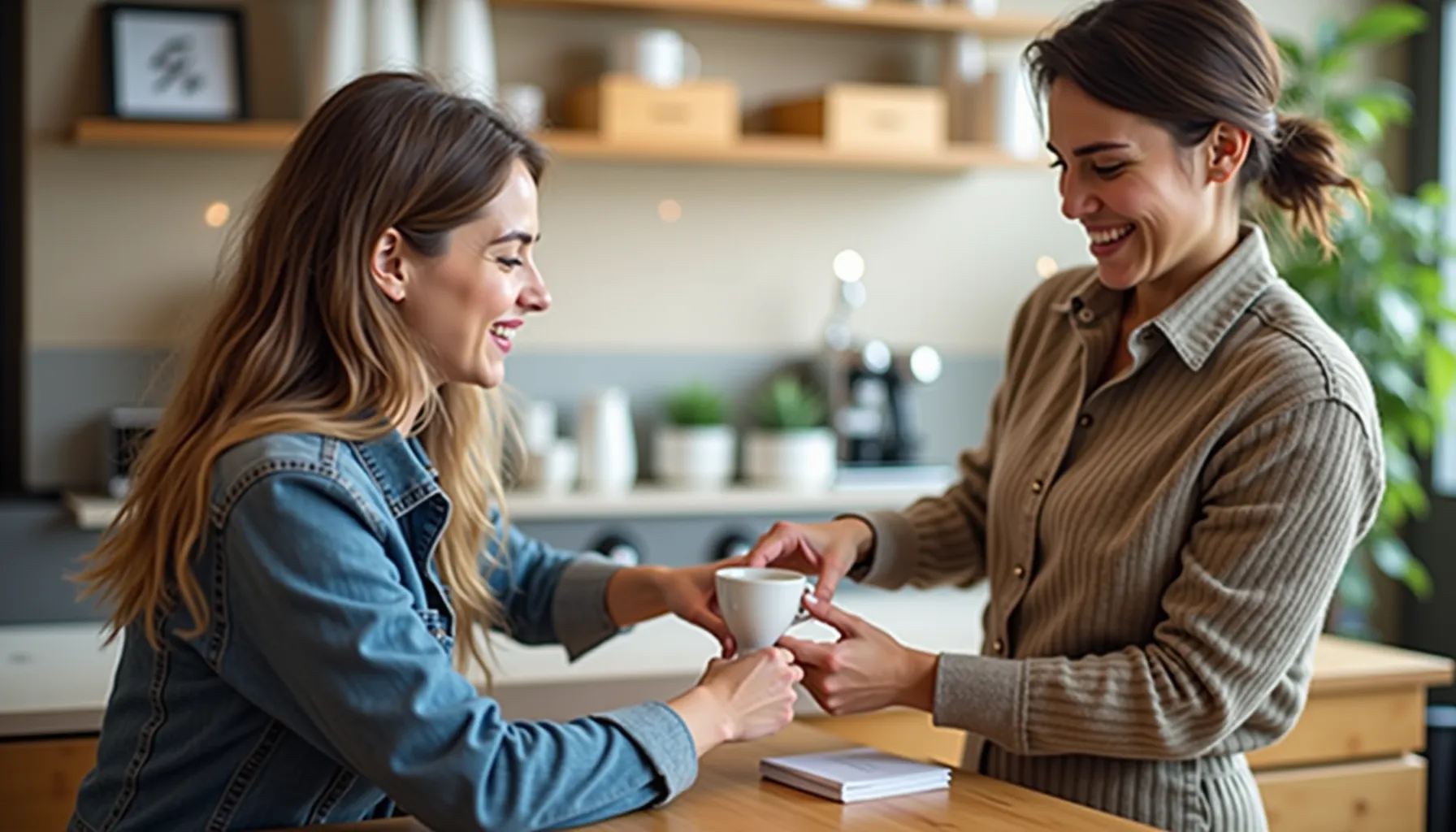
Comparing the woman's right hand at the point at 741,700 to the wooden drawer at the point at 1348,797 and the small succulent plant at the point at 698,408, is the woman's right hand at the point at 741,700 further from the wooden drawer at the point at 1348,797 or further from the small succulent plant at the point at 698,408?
the small succulent plant at the point at 698,408

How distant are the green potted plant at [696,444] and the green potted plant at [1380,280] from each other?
52.5 inches

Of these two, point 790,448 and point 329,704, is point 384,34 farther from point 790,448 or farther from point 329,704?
point 329,704

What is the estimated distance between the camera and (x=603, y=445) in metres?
3.55

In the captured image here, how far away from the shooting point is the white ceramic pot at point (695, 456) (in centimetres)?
366

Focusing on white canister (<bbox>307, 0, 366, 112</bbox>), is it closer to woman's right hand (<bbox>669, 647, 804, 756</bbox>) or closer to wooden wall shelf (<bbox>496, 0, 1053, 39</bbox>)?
wooden wall shelf (<bbox>496, 0, 1053, 39</bbox>)

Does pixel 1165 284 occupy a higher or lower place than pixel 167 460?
higher

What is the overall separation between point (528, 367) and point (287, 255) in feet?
7.15

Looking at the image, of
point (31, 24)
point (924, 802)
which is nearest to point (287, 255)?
point (924, 802)

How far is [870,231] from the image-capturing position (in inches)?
158

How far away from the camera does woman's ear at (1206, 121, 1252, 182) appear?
1763mm

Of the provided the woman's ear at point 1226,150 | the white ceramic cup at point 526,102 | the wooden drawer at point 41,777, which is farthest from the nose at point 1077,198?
the white ceramic cup at point 526,102

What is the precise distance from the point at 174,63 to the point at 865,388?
1.61m

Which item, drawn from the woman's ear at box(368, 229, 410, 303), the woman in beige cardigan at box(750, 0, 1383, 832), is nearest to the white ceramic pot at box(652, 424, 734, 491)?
the woman in beige cardigan at box(750, 0, 1383, 832)

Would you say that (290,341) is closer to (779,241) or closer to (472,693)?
(472,693)
